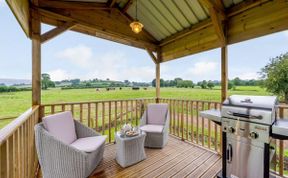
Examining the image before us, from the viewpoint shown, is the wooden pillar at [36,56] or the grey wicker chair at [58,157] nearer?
the grey wicker chair at [58,157]

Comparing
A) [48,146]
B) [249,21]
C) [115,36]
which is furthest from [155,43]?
[48,146]

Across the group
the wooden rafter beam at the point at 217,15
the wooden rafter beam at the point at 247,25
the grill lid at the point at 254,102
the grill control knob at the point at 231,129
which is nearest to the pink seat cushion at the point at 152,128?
the grill control knob at the point at 231,129

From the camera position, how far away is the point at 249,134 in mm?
1843

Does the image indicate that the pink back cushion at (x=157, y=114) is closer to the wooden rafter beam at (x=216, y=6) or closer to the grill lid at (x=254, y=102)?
the grill lid at (x=254, y=102)

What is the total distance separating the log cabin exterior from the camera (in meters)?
2.38

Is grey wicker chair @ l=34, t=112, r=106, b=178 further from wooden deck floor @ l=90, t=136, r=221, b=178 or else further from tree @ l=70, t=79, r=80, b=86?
tree @ l=70, t=79, r=80, b=86

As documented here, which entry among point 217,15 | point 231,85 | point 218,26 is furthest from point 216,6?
point 231,85

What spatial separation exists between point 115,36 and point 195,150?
11.5 ft

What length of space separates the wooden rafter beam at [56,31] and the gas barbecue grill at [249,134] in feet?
11.1

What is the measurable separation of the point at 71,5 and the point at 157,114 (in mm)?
3196

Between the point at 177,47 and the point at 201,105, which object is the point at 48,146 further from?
the point at 177,47

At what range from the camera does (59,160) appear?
2.01m

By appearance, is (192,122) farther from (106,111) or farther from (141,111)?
(106,111)

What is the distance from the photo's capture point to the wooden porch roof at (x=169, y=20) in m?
2.49
